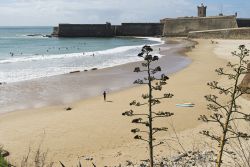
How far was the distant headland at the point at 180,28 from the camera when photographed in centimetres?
6901

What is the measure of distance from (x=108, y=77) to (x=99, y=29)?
225ft

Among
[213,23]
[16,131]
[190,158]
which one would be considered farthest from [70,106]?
[213,23]

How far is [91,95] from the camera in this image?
19.8 metres

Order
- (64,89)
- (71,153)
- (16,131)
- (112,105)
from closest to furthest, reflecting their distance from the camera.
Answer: (71,153) < (16,131) < (112,105) < (64,89)

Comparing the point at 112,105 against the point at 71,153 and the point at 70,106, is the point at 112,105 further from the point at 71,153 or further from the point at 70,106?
the point at 71,153

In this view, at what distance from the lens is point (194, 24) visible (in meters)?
80.8

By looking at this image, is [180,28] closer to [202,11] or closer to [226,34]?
[202,11]

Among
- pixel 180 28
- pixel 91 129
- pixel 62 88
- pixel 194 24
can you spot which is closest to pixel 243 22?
pixel 194 24

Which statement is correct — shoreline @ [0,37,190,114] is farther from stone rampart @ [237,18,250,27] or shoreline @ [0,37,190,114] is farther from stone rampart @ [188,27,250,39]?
stone rampart @ [237,18,250,27]

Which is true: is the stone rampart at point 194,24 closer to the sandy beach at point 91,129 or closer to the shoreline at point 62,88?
the shoreline at point 62,88

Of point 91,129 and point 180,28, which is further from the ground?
point 180,28

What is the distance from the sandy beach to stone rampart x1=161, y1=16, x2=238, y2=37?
201 ft

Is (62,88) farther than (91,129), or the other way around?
(62,88)

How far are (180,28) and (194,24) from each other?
361 cm
